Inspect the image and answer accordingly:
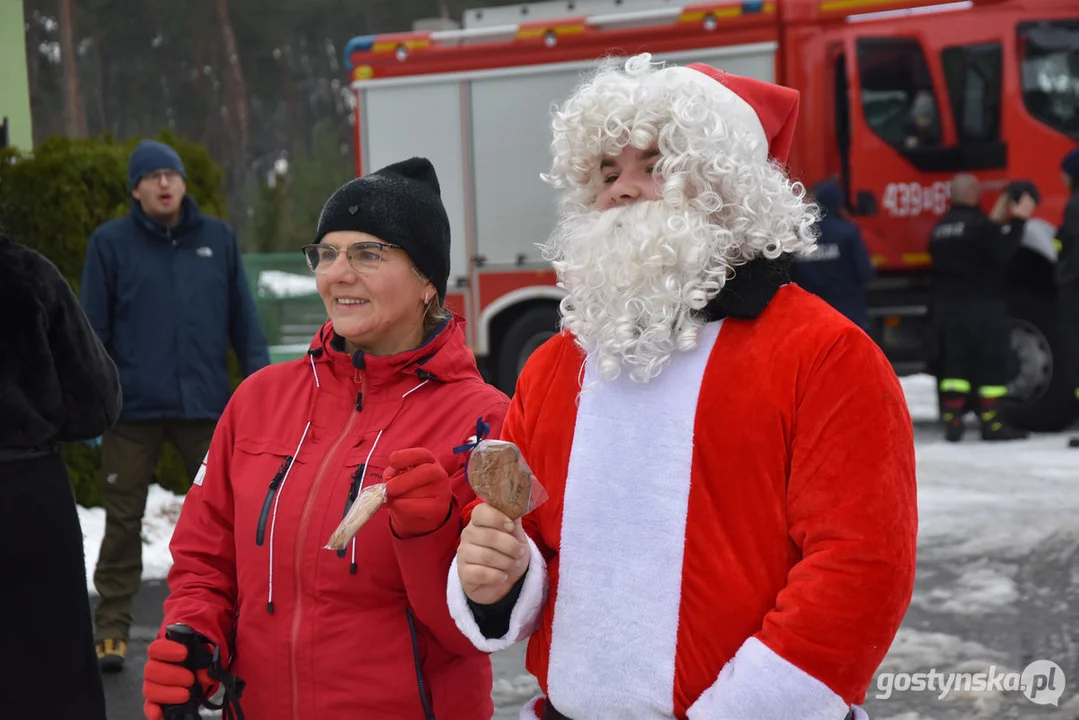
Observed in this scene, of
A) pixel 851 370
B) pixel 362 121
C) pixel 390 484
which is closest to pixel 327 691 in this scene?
pixel 390 484

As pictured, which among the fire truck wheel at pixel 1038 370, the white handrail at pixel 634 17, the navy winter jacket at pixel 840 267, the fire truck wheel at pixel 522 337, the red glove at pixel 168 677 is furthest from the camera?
the fire truck wheel at pixel 522 337

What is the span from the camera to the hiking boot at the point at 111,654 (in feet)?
15.5

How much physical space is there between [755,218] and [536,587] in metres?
0.65

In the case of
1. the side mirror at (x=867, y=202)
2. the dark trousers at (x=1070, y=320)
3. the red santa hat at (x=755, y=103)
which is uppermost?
the red santa hat at (x=755, y=103)

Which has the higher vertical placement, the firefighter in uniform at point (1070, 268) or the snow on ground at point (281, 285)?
the firefighter in uniform at point (1070, 268)

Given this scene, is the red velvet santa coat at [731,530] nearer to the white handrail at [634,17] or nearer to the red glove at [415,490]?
the red glove at [415,490]

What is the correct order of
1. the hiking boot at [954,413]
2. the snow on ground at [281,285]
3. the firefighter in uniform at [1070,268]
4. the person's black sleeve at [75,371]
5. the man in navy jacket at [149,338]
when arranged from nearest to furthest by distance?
the person's black sleeve at [75,371] → the man in navy jacket at [149,338] → the firefighter in uniform at [1070,268] → the hiking boot at [954,413] → the snow on ground at [281,285]

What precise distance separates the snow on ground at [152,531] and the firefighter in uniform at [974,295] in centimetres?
564

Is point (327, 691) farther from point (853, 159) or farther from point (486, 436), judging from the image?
point (853, 159)

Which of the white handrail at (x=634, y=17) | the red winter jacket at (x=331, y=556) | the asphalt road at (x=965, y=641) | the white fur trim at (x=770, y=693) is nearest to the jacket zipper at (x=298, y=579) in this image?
the red winter jacket at (x=331, y=556)

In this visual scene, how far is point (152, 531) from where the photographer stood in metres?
6.70

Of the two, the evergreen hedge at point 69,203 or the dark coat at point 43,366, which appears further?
the evergreen hedge at point 69,203

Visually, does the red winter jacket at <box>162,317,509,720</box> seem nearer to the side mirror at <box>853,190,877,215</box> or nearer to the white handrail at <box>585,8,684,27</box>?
the white handrail at <box>585,8,684,27</box>

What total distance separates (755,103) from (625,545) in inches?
28.5
